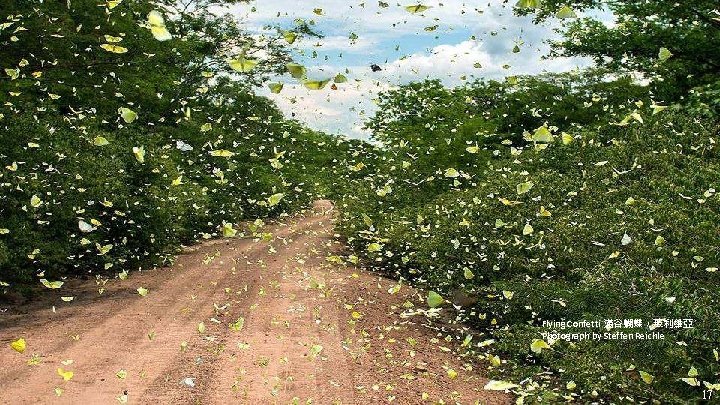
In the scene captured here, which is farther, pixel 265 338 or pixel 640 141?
pixel 640 141

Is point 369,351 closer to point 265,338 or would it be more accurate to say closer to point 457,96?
point 265,338

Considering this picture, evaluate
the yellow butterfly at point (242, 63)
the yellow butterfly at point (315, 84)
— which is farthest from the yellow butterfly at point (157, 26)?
the yellow butterfly at point (315, 84)

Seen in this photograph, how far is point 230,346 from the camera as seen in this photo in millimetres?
12344

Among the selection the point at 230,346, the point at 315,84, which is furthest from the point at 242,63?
the point at 230,346

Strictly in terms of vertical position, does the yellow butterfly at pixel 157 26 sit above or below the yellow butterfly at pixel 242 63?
above

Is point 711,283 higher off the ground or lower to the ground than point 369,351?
higher

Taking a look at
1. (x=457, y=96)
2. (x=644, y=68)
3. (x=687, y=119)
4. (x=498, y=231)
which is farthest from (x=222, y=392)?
(x=457, y=96)

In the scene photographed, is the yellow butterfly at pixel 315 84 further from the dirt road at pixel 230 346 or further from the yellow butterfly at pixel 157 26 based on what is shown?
the dirt road at pixel 230 346

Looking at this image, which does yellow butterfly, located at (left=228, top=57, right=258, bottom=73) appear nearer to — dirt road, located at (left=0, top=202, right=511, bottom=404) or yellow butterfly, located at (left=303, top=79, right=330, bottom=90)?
yellow butterfly, located at (left=303, top=79, right=330, bottom=90)

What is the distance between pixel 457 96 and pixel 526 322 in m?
19.2

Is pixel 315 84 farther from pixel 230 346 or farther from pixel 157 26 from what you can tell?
pixel 230 346

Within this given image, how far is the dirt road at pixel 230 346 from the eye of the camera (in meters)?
9.93

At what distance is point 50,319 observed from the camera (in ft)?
46.8

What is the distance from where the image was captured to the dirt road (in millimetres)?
9930
